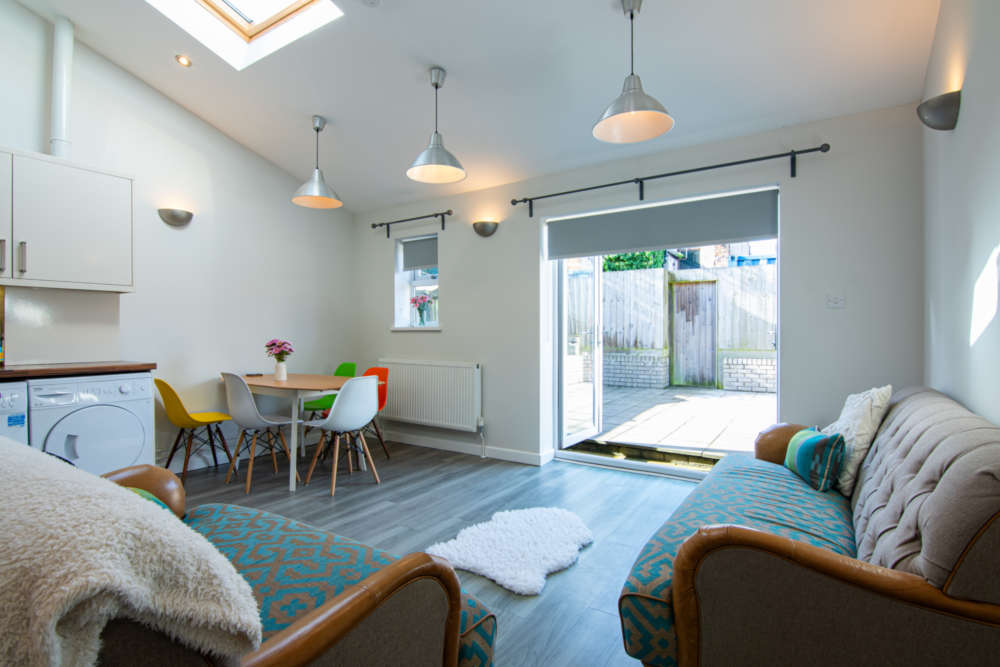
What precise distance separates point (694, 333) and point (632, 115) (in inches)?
242

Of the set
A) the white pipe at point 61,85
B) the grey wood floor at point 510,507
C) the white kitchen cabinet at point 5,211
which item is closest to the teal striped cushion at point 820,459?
the grey wood floor at point 510,507

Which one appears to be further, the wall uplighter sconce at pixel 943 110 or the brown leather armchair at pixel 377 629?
the wall uplighter sconce at pixel 943 110

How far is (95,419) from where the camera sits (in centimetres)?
302

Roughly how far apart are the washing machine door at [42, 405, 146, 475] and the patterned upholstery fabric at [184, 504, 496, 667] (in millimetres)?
1851

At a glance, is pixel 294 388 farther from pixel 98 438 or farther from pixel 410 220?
pixel 410 220

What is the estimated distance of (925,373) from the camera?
9.02 ft

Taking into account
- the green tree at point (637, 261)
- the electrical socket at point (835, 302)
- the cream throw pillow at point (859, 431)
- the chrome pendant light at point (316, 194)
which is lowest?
the cream throw pillow at point (859, 431)

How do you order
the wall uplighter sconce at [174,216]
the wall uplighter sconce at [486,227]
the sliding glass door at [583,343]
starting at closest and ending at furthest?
the wall uplighter sconce at [174,216], the wall uplighter sconce at [486,227], the sliding glass door at [583,343]

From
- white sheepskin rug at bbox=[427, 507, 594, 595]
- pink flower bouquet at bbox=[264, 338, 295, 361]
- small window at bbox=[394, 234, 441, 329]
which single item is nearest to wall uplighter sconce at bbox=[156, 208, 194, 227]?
pink flower bouquet at bbox=[264, 338, 295, 361]

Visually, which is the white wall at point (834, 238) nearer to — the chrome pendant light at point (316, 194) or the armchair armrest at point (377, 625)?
the chrome pendant light at point (316, 194)

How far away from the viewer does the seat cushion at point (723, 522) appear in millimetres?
1340

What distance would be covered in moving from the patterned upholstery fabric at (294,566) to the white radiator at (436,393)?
285 centimetres

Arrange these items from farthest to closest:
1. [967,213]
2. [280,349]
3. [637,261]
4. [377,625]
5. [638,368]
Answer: [637,261] < [638,368] < [280,349] < [967,213] < [377,625]

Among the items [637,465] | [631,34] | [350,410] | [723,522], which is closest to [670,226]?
[631,34]
